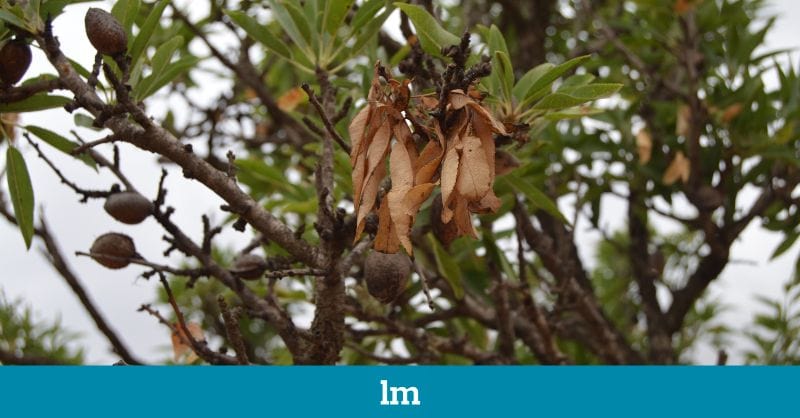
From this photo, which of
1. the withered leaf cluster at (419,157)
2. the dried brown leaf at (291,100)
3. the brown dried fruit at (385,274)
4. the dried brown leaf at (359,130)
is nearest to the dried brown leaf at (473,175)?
the withered leaf cluster at (419,157)

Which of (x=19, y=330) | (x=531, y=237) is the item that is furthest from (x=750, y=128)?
(x=19, y=330)

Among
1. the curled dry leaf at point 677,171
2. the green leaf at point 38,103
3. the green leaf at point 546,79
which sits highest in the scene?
the curled dry leaf at point 677,171

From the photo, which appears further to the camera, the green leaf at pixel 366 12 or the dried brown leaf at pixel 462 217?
the green leaf at pixel 366 12

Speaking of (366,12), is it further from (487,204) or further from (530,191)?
(487,204)

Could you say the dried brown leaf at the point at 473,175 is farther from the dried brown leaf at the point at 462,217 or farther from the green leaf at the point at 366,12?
the green leaf at the point at 366,12

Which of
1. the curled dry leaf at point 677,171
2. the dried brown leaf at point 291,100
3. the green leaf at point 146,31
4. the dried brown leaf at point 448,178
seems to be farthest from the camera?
the curled dry leaf at point 677,171

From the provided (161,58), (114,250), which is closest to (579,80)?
(161,58)

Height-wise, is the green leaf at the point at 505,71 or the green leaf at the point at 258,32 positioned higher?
the green leaf at the point at 258,32
